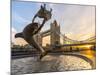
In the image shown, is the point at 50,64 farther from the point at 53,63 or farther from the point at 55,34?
the point at 55,34

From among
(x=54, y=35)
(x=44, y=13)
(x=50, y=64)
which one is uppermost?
(x=44, y=13)

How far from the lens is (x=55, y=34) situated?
2.82 meters

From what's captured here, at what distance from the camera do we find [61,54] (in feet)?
9.32

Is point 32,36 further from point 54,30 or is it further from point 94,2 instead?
point 94,2

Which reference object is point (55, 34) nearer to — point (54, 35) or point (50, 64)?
point (54, 35)

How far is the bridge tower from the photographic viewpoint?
280 centimetres

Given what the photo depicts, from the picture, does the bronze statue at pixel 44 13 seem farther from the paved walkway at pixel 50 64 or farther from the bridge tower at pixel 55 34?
the paved walkway at pixel 50 64

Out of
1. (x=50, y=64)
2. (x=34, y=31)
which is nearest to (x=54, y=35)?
(x=34, y=31)

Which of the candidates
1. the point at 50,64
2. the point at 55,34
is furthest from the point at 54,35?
the point at 50,64

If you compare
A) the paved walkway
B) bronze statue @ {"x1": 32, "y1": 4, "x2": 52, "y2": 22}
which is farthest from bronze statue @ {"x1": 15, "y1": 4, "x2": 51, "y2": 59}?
the paved walkway

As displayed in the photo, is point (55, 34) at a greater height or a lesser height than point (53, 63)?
greater

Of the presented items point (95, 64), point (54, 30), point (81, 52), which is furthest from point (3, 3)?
point (95, 64)

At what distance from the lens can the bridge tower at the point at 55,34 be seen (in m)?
2.80

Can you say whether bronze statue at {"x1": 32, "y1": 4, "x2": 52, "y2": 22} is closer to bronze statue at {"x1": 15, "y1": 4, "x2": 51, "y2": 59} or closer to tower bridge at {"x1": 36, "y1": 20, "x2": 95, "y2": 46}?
bronze statue at {"x1": 15, "y1": 4, "x2": 51, "y2": 59}
